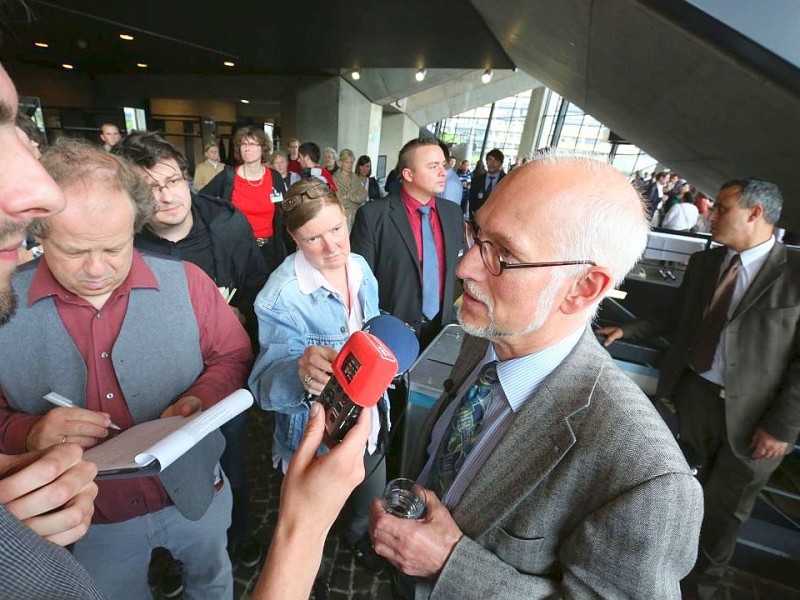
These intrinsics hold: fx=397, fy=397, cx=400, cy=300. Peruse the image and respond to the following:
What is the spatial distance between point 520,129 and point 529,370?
104ft

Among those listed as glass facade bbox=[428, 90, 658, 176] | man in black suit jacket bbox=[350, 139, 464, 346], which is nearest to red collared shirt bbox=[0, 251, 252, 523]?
man in black suit jacket bbox=[350, 139, 464, 346]

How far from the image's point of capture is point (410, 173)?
10.5ft

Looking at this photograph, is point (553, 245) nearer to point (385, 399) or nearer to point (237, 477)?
point (385, 399)

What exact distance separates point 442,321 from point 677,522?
2594 mm

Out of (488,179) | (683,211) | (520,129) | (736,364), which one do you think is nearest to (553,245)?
(736,364)

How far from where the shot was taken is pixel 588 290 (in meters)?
1.07

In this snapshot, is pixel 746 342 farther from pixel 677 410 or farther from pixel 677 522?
→ pixel 677 522

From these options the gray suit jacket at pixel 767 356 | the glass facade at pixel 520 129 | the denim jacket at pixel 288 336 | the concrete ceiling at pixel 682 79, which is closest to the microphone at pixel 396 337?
the denim jacket at pixel 288 336

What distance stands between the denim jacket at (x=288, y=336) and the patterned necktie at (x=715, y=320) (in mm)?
2043

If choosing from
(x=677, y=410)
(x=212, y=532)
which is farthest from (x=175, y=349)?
(x=677, y=410)

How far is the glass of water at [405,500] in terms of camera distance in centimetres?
112

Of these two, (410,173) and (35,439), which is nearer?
(35,439)

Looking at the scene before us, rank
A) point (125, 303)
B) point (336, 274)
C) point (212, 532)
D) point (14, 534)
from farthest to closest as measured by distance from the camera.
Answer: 1. point (336, 274)
2. point (212, 532)
3. point (125, 303)
4. point (14, 534)

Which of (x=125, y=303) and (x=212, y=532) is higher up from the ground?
(x=125, y=303)
